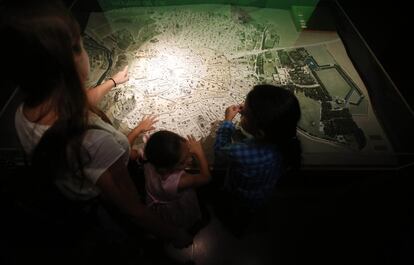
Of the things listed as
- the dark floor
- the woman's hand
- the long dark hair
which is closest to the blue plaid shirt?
the dark floor

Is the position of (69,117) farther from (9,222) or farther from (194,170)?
(9,222)

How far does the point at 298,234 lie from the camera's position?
207 centimetres

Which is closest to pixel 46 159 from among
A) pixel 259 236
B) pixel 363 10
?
pixel 259 236

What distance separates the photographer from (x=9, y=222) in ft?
4.87

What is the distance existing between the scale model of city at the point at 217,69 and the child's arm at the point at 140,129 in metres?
0.06

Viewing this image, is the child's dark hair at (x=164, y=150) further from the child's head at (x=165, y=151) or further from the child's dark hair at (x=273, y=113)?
the child's dark hair at (x=273, y=113)


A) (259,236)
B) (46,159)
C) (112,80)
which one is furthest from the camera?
(259,236)

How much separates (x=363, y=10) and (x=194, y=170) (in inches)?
95.3

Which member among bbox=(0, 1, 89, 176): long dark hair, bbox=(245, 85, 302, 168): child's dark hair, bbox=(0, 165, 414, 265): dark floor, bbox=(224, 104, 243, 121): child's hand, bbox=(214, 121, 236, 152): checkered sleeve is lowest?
bbox=(0, 165, 414, 265): dark floor

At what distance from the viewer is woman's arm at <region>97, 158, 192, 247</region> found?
3.46 ft

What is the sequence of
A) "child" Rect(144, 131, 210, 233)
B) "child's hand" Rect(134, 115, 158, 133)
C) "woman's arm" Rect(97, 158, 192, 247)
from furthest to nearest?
"child's hand" Rect(134, 115, 158, 133) → "child" Rect(144, 131, 210, 233) → "woman's arm" Rect(97, 158, 192, 247)

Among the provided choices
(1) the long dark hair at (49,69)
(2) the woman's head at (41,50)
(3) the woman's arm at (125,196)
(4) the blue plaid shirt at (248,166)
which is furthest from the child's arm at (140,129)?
(2) the woman's head at (41,50)

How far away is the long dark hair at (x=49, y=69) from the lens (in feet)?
2.52

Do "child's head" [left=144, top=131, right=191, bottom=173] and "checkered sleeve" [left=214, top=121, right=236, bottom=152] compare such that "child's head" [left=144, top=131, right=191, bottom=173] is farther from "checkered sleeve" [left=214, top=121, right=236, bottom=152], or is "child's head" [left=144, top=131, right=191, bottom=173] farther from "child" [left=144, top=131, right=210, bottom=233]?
"checkered sleeve" [left=214, top=121, right=236, bottom=152]
